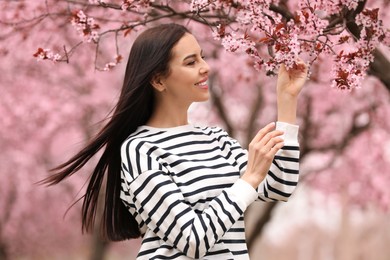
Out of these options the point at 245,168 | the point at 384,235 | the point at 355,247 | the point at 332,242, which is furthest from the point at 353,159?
the point at 332,242

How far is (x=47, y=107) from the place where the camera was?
13.6 m

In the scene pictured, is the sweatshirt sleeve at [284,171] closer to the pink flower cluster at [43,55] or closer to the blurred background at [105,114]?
the pink flower cluster at [43,55]

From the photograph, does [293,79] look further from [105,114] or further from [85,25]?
[105,114]

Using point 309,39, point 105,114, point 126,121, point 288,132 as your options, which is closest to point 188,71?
point 126,121

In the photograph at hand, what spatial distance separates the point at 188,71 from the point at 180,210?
22.3 inches

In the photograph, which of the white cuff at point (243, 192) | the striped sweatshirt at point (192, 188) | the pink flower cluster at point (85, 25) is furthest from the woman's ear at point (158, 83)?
the pink flower cluster at point (85, 25)

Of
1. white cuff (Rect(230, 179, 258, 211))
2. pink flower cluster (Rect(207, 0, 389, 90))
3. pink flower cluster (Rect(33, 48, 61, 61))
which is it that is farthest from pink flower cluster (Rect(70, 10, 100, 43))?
white cuff (Rect(230, 179, 258, 211))

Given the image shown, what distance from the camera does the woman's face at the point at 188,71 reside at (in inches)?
124

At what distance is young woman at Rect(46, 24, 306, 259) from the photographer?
2.90m

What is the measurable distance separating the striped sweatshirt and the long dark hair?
0.23 feet

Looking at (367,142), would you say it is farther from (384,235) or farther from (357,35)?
(384,235)

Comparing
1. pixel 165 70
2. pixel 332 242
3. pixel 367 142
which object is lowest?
pixel 332 242

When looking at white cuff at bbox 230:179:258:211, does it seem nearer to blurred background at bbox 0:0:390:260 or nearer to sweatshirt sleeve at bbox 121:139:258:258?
sweatshirt sleeve at bbox 121:139:258:258

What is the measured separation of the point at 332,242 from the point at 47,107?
23352mm
